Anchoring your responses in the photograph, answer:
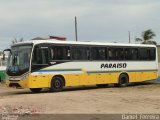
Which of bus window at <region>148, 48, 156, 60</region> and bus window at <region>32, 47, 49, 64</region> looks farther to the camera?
bus window at <region>148, 48, 156, 60</region>

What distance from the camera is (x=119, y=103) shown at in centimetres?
1836

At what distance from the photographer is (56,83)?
88.8 ft

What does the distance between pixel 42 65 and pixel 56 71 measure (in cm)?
114

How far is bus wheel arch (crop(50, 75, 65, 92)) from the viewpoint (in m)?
26.9

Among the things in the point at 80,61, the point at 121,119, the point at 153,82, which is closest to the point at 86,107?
the point at 121,119

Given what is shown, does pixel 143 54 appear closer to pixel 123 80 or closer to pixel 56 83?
pixel 123 80

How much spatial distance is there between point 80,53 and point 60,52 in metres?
1.75

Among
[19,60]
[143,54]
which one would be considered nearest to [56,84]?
[19,60]

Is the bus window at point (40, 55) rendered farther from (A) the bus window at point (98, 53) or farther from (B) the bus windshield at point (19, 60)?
(A) the bus window at point (98, 53)

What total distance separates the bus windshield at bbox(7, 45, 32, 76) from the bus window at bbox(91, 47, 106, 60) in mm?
4696

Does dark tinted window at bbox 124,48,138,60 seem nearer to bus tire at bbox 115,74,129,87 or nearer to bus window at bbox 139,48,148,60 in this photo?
bus window at bbox 139,48,148,60

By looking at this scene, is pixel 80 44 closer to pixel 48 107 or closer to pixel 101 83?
pixel 101 83

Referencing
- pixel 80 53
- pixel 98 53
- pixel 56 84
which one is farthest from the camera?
pixel 98 53

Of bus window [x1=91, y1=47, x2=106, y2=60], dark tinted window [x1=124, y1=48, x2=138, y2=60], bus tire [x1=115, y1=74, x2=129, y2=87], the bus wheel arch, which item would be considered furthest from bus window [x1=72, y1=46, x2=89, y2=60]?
dark tinted window [x1=124, y1=48, x2=138, y2=60]
